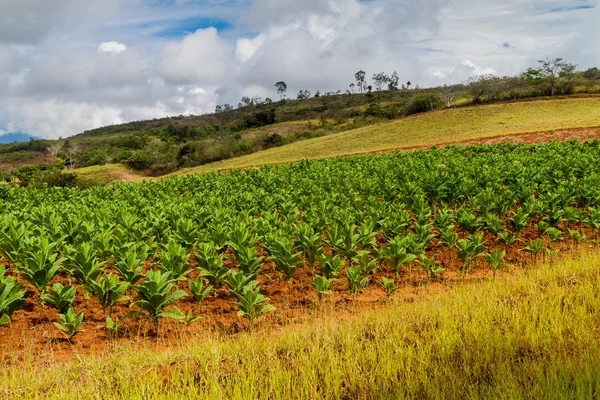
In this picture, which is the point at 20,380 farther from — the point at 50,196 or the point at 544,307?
the point at 50,196

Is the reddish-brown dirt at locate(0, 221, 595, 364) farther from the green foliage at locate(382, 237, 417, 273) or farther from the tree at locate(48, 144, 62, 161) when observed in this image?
the tree at locate(48, 144, 62, 161)

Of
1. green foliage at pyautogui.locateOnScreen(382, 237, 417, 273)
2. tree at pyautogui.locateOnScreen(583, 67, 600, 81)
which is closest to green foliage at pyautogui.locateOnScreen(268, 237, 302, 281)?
green foliage at pyautogui.locateOnScreen(382, 237, 417, 273)

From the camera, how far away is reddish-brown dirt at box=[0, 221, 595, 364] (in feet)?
19.3

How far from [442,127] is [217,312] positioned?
60307 mm

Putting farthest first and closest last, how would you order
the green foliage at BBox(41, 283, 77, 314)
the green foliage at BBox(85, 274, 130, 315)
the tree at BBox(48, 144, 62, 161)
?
the tree at BBox(48, 144, 62, 161) < the green foliage at BBox(85, 274, 130, 315) < the green foliage at BBox(41, 283, 77, 314)

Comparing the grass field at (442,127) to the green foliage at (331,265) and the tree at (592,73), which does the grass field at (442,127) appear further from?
the tree at (592,73)

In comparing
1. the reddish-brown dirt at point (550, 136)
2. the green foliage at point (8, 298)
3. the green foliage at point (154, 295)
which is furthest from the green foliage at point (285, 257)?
the reddish-brown dirt at point (550, 136)

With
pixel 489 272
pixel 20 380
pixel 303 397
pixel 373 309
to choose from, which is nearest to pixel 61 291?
pixel 20 380

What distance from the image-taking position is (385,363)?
425cm

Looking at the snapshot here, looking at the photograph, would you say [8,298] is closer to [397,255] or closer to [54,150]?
[397,255]

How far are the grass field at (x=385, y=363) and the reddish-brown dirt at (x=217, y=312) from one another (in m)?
0.57

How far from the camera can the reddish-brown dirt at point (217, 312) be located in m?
5.87

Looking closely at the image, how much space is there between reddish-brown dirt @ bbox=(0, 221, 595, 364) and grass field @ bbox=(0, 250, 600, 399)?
1.87 ft

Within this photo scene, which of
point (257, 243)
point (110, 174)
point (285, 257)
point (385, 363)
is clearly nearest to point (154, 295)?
point (285, 257)
